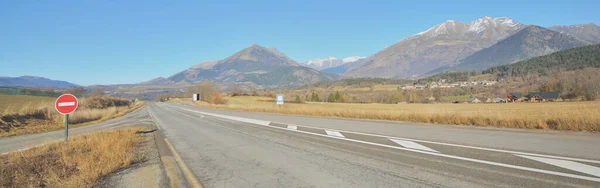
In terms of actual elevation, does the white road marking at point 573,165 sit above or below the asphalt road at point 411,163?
above

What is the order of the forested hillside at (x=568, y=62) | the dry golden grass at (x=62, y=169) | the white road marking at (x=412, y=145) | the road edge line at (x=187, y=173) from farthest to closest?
the forested hillside at (x=568, y=62)
the white road marking at (x=412, y=145)
the dry golden grass at (x=62, y=169)
the road edge line at (x=187, y=173)

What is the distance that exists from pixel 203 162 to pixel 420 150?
15.9 ft

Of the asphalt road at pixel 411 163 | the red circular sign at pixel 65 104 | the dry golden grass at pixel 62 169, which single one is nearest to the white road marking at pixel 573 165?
the asphalt road at pixel 411 163

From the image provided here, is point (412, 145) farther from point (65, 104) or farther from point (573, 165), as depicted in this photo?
point (65, 104)

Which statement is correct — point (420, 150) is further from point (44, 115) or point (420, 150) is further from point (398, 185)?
point (44, 115)

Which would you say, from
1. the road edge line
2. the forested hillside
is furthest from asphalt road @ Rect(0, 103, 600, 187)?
the forested hillside

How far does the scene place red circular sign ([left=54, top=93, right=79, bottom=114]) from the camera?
9445 mm

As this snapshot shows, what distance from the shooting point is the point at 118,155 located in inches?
292

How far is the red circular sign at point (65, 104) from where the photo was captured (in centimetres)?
945

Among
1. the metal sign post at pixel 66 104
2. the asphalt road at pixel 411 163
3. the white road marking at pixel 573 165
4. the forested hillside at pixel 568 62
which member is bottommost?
the asphalt road at pixel 411 163

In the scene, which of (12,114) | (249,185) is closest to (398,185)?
(249,185)

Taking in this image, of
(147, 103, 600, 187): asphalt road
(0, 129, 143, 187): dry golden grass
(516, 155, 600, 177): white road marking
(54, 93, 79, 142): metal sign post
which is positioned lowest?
(0, 129, 143, 187): dry golden grass

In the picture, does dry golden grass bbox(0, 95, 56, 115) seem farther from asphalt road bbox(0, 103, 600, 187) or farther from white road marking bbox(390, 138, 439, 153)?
white road marking bbox(390, 138, 439, 153)

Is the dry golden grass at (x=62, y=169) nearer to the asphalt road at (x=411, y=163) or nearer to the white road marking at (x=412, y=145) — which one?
the asphalt road at (x=411, y=163)
